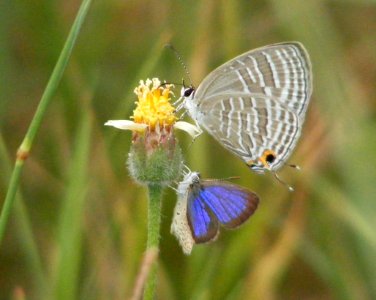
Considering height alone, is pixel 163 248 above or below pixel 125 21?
below

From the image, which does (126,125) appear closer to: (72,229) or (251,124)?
(72,229)

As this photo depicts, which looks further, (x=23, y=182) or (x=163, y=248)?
(x=23, y=182)

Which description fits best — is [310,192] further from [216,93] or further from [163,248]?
[216,93]

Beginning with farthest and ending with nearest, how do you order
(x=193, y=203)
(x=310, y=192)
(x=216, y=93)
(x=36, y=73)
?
(x=36, y=73) → (x=310, y=192) → (x=216, y=93) → (x=193, y=203)

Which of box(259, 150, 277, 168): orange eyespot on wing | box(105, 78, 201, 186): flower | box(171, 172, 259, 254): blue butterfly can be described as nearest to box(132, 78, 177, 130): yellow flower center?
box(105, 78, 201, 186): flower

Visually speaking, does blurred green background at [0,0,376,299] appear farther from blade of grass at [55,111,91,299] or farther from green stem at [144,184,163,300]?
green stem at [144,184,163,300]

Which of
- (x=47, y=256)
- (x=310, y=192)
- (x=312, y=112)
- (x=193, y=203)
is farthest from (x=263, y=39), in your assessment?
(x=193, y=203)
